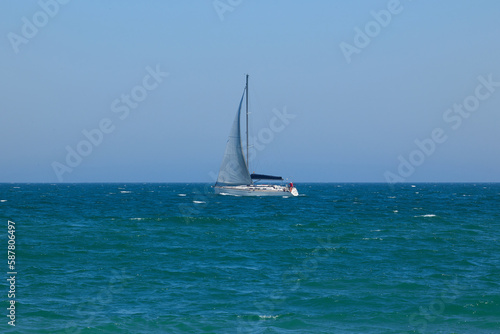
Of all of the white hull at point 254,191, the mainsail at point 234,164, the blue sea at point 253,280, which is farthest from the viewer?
the white hull at point 254,191

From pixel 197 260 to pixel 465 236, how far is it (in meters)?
21.8

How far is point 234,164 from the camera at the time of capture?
8400 cm

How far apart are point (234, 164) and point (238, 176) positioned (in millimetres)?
2712

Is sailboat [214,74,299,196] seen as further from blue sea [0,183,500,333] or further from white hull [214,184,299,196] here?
blue sea [0,183,500,333]

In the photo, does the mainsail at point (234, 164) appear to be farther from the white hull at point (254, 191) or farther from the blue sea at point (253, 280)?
the blue sea at point (253, 280)

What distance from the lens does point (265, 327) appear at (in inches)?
671

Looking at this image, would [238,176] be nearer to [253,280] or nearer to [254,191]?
[254,191]

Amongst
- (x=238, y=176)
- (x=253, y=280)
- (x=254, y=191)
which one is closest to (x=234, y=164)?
(x=238, y=176)

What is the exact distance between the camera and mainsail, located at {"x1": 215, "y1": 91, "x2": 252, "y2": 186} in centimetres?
8300

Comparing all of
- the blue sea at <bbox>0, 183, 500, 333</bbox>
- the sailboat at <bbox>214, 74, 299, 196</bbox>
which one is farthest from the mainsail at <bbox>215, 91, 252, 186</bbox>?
the blue sea at <bbox>0, 183, 500, 333</bbox>

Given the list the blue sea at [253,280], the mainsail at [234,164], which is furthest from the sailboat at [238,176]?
the blue sea at [253,280]

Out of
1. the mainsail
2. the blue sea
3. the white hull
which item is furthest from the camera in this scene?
the white hull

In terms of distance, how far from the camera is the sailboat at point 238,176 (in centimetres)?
8312

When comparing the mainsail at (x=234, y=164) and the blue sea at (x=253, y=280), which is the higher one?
the mainsail at (x=234, y=164)
